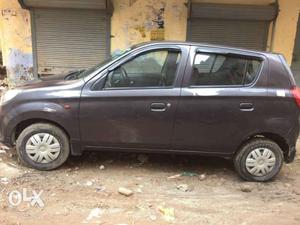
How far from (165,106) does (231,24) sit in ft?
18.4

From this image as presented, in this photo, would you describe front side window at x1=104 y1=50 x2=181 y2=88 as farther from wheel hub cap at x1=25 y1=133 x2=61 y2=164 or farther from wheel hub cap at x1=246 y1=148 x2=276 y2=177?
wheel hub cap at x1=246 y1=148 x2=276 y2=177

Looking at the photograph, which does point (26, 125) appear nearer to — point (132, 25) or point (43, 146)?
point (43, 146)

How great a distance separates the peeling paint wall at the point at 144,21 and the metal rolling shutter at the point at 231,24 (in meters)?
0.33

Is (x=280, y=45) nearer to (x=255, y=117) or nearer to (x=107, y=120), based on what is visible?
(x=255, y=117)

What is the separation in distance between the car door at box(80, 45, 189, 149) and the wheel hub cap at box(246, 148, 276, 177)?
1127mm

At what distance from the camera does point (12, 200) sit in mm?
4391

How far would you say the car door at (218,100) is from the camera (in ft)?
16.1

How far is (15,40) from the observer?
31.6ft

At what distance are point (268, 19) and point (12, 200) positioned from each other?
7665 mm

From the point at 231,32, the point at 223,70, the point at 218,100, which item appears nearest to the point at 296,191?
the point at 218,100

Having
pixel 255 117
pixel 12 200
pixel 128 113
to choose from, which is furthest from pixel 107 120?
pixel 255 117

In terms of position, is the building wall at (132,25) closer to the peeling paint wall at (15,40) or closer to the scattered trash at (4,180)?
the peeling paint wall at (15,40)

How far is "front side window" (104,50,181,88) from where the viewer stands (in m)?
4.98

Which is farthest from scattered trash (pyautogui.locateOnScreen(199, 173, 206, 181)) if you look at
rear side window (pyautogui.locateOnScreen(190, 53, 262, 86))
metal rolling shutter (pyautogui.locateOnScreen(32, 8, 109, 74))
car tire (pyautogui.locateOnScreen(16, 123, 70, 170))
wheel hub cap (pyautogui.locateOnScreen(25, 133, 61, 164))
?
metal rolling shutter (pyautogui.locateOnScreen(32, 8, 109, 74))
